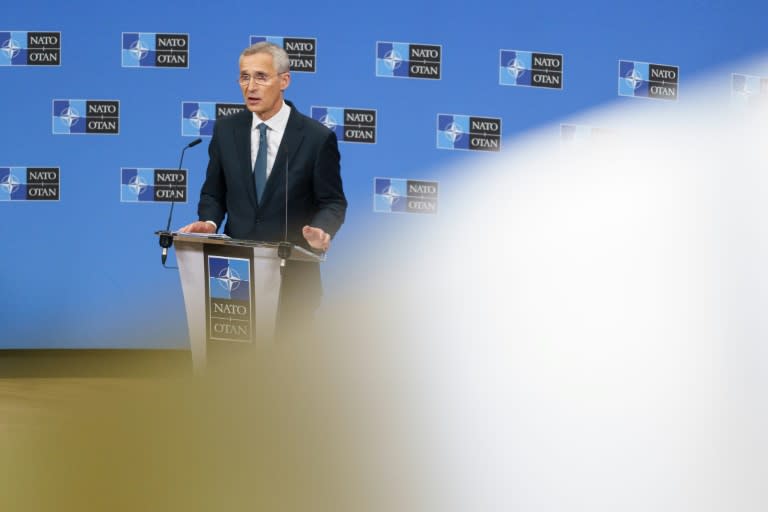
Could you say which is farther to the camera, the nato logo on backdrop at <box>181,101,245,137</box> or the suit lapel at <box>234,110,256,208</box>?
the nato logo on backdrop at <box>181,101,245,137</box>

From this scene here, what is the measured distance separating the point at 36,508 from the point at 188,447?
1.31 feet

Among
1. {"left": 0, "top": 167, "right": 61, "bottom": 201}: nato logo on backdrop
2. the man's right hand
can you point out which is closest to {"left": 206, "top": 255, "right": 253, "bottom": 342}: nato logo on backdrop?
the man's right hand

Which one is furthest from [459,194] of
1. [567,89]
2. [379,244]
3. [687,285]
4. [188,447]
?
[188,447]

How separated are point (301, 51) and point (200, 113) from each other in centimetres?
71

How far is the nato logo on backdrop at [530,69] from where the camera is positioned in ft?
16.1

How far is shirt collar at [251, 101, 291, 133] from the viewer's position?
220 cm

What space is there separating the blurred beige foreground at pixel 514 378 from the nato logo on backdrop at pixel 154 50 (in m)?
1.68

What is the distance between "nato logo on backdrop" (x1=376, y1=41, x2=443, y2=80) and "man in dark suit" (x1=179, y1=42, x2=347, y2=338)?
2.72m

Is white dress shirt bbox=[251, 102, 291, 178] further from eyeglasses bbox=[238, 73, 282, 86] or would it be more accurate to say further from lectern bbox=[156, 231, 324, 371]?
lectern bbox=[156, 231, 324, 371]

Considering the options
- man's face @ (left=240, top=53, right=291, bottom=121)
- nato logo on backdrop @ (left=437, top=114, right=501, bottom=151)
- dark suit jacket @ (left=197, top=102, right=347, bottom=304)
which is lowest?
dark suit jacket @ (left=197, top=102, right=347, bottom=304)

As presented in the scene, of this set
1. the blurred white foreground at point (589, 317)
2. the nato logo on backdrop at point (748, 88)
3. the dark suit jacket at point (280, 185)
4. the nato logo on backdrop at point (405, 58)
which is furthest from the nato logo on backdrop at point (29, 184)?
the nato logo on backdrop at point (748, 88)

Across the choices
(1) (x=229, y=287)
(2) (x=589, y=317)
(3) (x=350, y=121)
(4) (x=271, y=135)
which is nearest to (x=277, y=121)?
(4) (x=271, y=135)

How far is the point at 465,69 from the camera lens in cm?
489

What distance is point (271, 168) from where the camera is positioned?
85.6 inches
